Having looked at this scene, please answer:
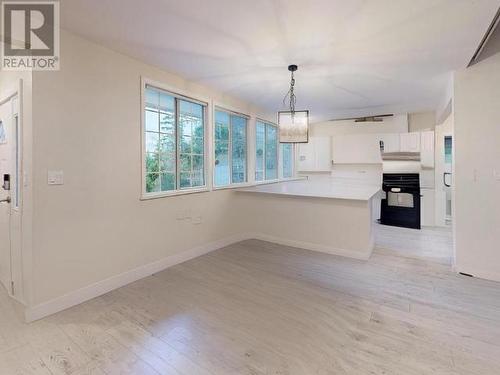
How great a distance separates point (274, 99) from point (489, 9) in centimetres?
299

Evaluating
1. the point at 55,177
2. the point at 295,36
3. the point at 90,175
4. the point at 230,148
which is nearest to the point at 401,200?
the point at 230,148

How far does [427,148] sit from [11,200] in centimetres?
675

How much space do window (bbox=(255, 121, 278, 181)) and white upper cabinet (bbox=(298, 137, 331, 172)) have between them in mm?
1100

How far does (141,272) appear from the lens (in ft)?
10.2

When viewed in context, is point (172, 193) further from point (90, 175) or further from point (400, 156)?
point (400, 156)

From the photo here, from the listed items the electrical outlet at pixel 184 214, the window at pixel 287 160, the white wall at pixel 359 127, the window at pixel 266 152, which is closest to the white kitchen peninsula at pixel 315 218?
the window at pixel 266 152

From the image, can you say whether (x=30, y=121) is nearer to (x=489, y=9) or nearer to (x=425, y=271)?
(x=489, y=9)

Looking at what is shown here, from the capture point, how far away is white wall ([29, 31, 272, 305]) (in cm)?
229

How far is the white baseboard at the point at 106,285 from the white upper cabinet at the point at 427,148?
15.6ft

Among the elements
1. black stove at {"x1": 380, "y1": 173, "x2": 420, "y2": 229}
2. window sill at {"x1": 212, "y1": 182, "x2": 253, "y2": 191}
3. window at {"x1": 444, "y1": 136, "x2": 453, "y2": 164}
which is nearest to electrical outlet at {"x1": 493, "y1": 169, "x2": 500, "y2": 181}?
black stove at {"x1": 380, "y1": 173, "x2": 420, "y2": 229}

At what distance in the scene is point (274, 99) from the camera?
4.65 m

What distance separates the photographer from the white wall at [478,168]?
2963 millimetres

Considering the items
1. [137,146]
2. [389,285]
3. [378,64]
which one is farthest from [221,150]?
[389,285]

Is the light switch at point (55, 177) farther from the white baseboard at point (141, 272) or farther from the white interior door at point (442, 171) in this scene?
the white interior door at point (442, 171)
